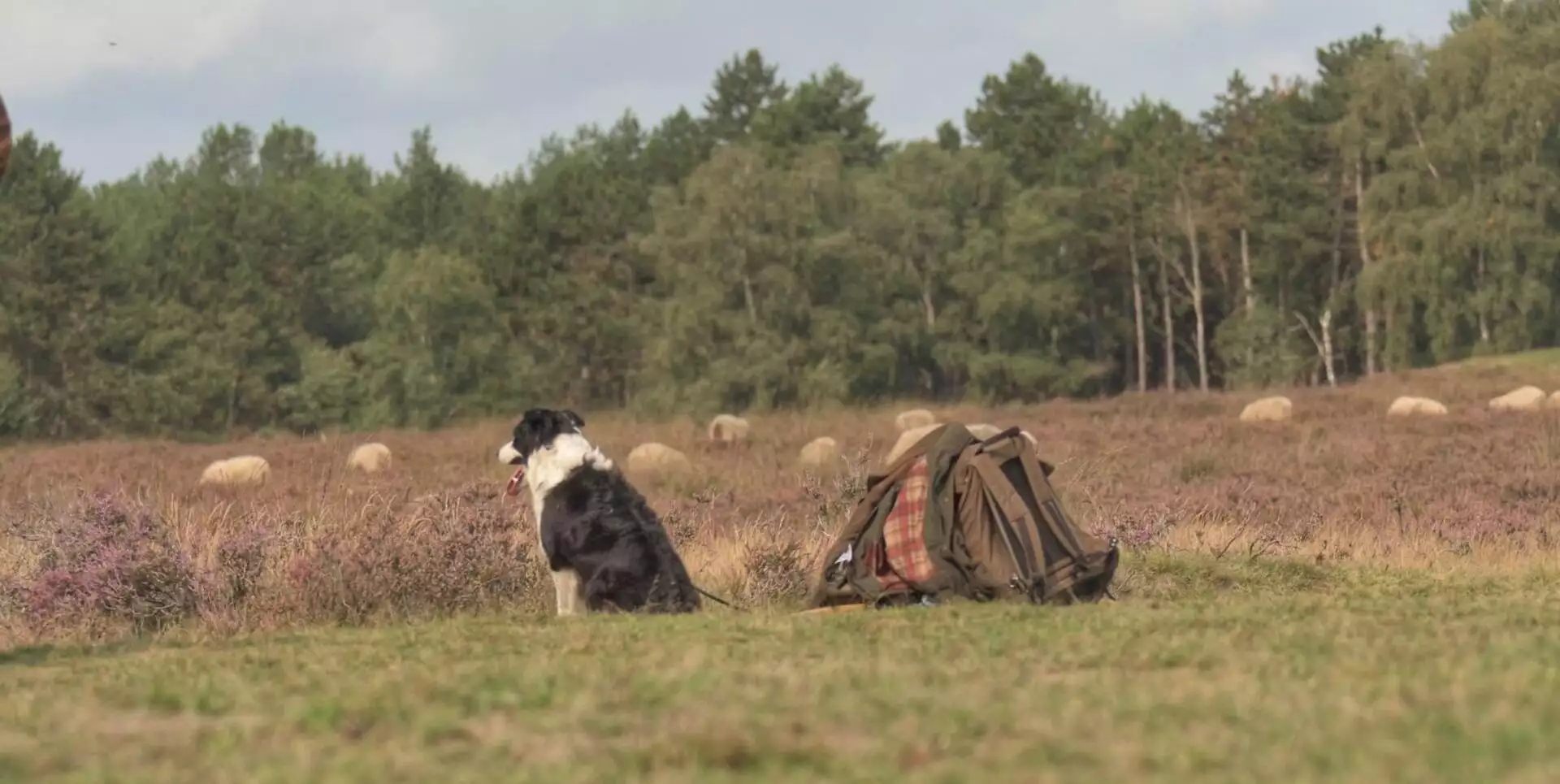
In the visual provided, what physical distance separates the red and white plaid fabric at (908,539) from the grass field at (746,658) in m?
0.87

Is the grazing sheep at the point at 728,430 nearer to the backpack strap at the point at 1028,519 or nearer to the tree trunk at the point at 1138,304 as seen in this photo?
the backpack strap at the point at 1028,519

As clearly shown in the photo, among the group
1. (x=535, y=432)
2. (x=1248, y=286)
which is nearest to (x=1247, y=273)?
(x=1248, y=286)

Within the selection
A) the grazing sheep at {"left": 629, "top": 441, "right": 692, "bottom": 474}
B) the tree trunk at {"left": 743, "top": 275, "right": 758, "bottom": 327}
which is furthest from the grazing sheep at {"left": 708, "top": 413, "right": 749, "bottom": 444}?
the tree trunk at {"left": 743, "top": 275, "right": 758, "bottom": 327}

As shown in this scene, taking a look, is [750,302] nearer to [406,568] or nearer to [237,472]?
[237,472]

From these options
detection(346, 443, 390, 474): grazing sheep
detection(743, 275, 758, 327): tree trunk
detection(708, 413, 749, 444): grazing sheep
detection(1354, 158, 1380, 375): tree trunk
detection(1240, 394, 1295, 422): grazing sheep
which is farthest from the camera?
detection(743, 275, 758, 327): tree trunk

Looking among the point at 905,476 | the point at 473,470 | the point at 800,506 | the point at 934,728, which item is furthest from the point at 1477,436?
the point at 934,728

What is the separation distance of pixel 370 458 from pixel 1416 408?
2141 centimetres

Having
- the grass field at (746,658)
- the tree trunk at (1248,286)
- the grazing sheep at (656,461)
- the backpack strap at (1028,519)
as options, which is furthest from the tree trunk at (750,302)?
the backpack strap at (1028,519)

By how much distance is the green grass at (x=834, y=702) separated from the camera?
159 inches

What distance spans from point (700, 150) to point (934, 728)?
68.2 metres

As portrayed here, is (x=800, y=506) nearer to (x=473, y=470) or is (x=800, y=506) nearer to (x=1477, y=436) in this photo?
(x=473, y=470)

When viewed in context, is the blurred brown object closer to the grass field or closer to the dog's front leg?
the grass field

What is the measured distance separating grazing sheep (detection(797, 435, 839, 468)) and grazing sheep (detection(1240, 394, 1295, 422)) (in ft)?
31.5

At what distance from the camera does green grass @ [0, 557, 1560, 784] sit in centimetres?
405
